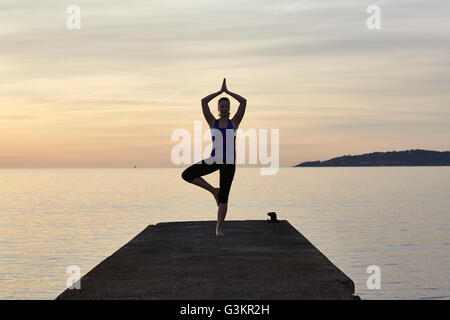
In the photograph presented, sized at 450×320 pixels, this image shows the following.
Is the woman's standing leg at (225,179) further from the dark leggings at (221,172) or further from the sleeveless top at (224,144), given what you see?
the sleeveless top at (224,144)

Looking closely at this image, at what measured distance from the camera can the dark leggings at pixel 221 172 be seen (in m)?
12.5

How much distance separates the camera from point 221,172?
40.9 ft

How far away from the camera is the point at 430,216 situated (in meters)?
47.7

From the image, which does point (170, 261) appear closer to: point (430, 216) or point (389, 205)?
point (430, 216)

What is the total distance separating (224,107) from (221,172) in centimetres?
124

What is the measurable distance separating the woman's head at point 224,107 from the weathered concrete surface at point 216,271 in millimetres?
2499

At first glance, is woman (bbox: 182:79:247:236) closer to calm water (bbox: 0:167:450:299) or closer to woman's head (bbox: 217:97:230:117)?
woman's head (bbox: 217:97:230:117)

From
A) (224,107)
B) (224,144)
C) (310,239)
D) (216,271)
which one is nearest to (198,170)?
(224,144)

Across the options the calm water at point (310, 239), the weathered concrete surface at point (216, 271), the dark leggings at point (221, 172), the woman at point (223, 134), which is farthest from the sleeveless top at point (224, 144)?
the calm water at point (310, 239)

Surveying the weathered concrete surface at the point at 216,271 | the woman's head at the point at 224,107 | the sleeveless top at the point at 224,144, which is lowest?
the weathered concrete surface at the point at 216,271

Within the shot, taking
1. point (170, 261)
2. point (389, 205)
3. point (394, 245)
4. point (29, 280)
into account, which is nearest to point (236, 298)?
point (170, 261)

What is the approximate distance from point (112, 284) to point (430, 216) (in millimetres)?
42598

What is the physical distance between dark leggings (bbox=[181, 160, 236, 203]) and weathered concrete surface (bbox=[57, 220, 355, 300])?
1044 mm

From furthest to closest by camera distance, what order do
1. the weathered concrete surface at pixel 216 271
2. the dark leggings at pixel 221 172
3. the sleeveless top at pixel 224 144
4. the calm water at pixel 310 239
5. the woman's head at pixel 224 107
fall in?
the calm water at pixel 310 239 → the dark leggings at pixel 221 172 → the woman's head at pixel 224 107 → the sleeveless top at pixel 224 144 → the weathered concrete surface at pixel 216 271
